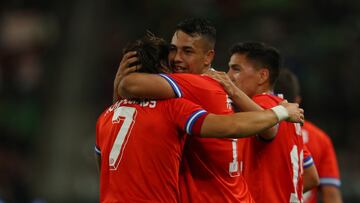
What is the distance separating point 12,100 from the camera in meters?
14.5

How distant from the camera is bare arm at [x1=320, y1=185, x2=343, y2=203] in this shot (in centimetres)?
749

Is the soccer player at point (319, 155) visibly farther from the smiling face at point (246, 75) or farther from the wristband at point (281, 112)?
the wristband at point (281, 112)

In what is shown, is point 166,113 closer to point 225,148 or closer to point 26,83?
point 225,148

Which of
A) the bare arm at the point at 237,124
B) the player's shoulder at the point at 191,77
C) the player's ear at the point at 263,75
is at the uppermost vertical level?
the player's shoulder at the point at 191,77

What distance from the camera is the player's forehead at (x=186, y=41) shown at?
5.94 m

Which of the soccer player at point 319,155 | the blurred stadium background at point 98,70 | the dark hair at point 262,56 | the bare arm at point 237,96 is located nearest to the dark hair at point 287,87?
the soccer player at point 319,155

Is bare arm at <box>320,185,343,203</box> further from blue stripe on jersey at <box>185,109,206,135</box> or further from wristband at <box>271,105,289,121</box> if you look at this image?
blue stripe on jersey at <box>185,109,206,135</box>

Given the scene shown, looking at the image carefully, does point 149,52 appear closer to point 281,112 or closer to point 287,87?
point 281,112

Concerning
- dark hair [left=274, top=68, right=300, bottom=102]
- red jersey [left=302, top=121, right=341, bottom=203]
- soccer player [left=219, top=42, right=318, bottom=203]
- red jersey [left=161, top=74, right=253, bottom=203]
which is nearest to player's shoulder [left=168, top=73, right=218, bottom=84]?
red jersey [left=161, top=74, right=253, bottom=203]

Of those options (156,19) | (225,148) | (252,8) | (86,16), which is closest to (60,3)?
(86,16)

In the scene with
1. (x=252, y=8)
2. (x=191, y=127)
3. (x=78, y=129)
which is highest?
(x=252, y=8)

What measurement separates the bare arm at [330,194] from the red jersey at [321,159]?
3cm

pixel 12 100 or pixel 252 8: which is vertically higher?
pixel 252 8

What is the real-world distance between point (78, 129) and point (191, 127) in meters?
8.82
